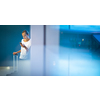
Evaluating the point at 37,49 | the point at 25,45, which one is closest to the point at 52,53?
the point at 37,49

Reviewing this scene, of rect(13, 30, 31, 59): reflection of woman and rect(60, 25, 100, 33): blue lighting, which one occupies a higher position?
rect(60, 25, 100, 33): blue lighting

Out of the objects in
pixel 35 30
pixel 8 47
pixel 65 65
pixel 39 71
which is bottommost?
pixel 39 71

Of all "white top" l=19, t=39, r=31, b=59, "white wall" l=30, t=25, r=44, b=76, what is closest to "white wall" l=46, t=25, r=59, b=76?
"white wall" l=30, t=25, r=44, b=76

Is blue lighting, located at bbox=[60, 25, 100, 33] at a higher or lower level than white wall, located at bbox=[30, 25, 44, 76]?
higher

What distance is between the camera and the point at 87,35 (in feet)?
12.1

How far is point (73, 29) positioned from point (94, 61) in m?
1.45

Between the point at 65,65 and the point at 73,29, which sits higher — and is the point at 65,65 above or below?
below

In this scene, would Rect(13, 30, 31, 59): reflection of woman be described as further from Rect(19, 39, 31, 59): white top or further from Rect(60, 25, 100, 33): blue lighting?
Rect(60, 25, 100, 33): blue lighting

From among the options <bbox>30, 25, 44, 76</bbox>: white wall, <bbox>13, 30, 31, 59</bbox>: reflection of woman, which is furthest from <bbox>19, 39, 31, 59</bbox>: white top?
<bbox>30, 25, 44, 76</bbox>: white wall

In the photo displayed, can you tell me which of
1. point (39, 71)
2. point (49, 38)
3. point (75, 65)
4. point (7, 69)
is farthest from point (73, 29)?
point (7, 69)

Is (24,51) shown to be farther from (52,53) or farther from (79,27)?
(79,27)

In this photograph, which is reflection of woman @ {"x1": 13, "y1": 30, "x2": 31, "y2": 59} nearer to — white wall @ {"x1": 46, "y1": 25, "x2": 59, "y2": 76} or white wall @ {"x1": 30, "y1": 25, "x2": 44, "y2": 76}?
white wall @ {"x1": 30, "y1": 25, "x2": 44, "y2": 76}

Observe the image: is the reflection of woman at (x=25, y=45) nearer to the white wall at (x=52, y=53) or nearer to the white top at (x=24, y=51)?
the white top at (x=24, y=51)

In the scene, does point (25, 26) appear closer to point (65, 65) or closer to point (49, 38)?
point (49, 38)
